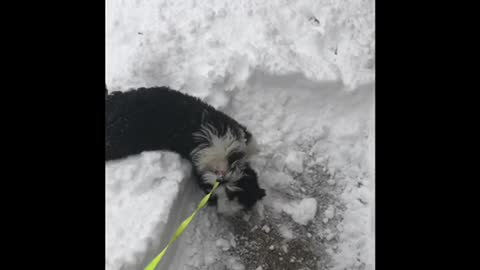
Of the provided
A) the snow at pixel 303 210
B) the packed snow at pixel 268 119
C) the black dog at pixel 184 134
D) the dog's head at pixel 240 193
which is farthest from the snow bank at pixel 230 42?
the snow at pixel 303 210

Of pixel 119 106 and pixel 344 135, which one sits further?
pixel 344 135

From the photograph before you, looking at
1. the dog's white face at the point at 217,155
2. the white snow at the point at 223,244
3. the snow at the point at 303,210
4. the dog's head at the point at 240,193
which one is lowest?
the white snow at the point at 223,244

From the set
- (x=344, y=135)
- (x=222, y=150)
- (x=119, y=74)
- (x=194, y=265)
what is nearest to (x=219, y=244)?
(x=194, y=265)

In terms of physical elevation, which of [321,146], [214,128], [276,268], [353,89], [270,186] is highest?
[353,89]

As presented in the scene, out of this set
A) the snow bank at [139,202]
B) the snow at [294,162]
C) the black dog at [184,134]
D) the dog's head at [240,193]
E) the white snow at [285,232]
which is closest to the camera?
the snow bank at [139,202]

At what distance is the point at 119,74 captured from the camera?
2816mm

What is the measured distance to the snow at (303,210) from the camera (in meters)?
2.69

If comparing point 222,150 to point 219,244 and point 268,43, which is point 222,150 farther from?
point 268,43

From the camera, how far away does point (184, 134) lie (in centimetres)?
251

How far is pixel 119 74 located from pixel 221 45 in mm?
801

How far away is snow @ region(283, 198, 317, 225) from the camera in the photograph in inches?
106

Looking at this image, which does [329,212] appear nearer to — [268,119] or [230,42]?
[268,119]

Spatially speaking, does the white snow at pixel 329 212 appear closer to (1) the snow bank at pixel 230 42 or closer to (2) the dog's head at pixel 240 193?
(2) the dog's head at pixel 240 193

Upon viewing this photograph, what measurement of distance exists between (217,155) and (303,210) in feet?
2.51
